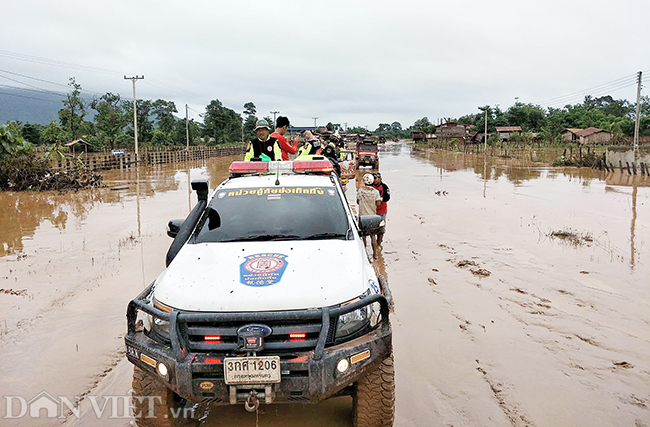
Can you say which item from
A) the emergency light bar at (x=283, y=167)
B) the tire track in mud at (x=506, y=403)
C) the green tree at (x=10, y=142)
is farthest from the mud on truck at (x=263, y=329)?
the green tree at (x=10, y=142)

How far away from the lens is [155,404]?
3441mm

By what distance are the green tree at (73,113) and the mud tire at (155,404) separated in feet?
181

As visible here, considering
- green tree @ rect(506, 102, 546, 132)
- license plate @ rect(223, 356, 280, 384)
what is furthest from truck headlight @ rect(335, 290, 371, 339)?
green tree @ rect(506, 102, 546, 132)

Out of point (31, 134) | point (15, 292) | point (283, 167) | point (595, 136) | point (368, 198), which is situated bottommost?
point (15, 292)

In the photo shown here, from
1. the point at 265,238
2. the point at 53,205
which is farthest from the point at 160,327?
the point at 53,205

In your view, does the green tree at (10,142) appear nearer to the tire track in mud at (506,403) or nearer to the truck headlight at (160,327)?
the truck headlight at (160,327)

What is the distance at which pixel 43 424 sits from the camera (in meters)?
3.87

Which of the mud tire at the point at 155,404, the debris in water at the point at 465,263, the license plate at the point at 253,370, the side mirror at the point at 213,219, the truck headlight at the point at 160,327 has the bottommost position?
the debris in water at the point at 465,263

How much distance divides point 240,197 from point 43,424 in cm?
247

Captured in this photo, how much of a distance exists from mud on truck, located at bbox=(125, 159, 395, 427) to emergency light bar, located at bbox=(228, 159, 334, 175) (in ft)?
4.16

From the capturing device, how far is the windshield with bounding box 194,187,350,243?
4.25 m

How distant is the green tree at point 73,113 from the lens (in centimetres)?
5169

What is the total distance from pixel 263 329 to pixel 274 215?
158 centimetres

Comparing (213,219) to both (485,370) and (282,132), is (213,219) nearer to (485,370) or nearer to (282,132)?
(485,370)
